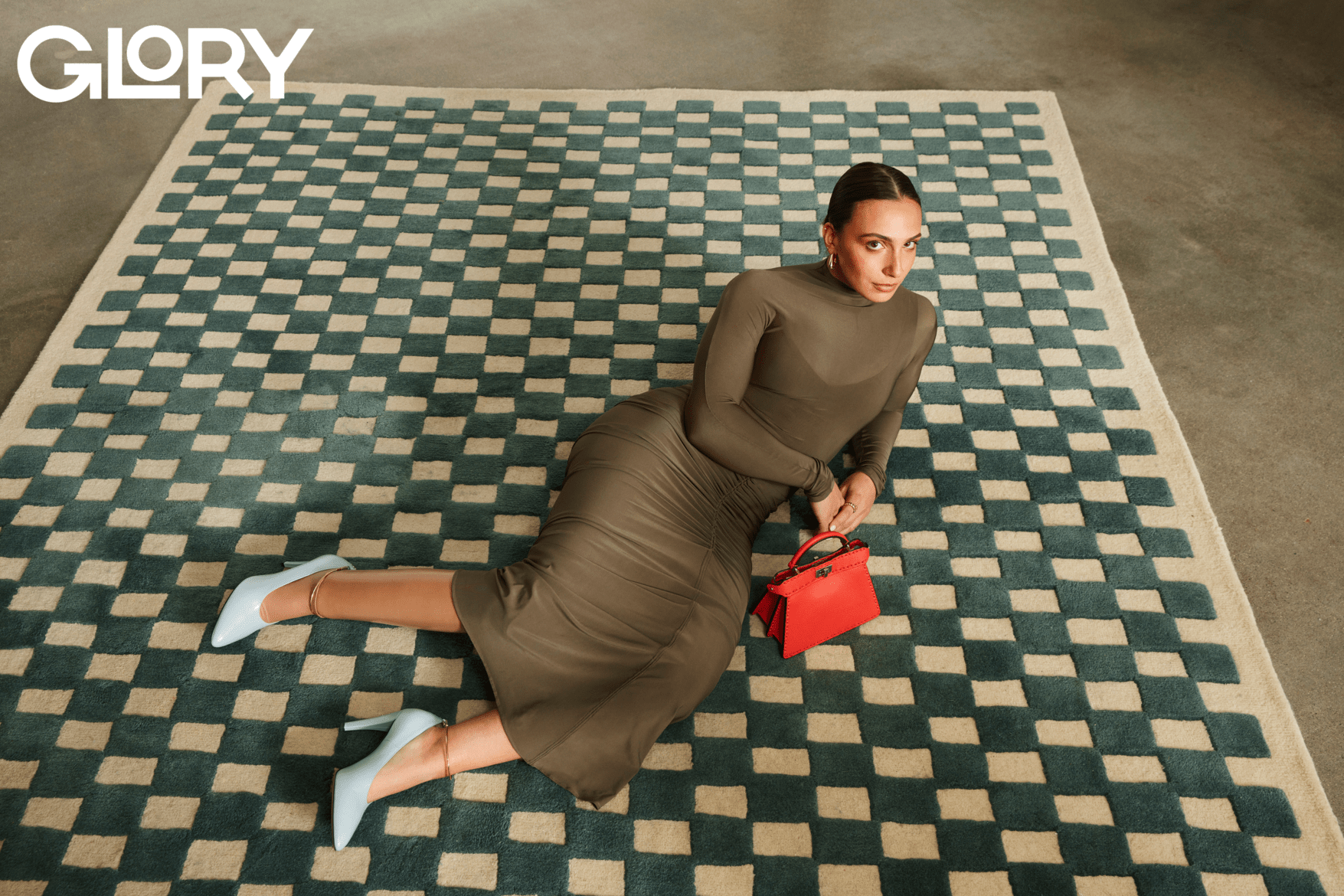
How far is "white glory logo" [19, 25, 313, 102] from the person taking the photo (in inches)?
102

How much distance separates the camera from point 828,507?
1415 mm

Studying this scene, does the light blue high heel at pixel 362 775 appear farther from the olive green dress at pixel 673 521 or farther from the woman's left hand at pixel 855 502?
the woman's left hand at pixel 855 502

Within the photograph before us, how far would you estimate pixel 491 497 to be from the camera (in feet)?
5.21

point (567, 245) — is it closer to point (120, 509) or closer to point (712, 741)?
point (120, 509)

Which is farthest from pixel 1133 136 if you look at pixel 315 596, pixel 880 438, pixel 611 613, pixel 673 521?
pixel 315 596

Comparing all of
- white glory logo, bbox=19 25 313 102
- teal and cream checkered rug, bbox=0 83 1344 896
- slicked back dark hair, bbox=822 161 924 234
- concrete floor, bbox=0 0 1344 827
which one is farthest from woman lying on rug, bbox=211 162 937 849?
white glory logo, bbox=19 25 313 102

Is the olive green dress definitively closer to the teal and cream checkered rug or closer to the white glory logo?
the teal and cream checkered rug

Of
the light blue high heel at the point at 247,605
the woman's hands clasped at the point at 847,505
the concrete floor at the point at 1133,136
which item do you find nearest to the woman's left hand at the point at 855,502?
the woman's hands clasped at the point at 847,505

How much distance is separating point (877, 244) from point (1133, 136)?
5.69 feet

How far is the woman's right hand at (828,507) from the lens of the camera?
1405 millimetres

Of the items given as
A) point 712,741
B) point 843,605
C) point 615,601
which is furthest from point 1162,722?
point 615,601

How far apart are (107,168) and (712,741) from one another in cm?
232

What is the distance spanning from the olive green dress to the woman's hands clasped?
37 mm

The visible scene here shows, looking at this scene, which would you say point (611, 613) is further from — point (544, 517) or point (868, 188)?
point (868, 188)
